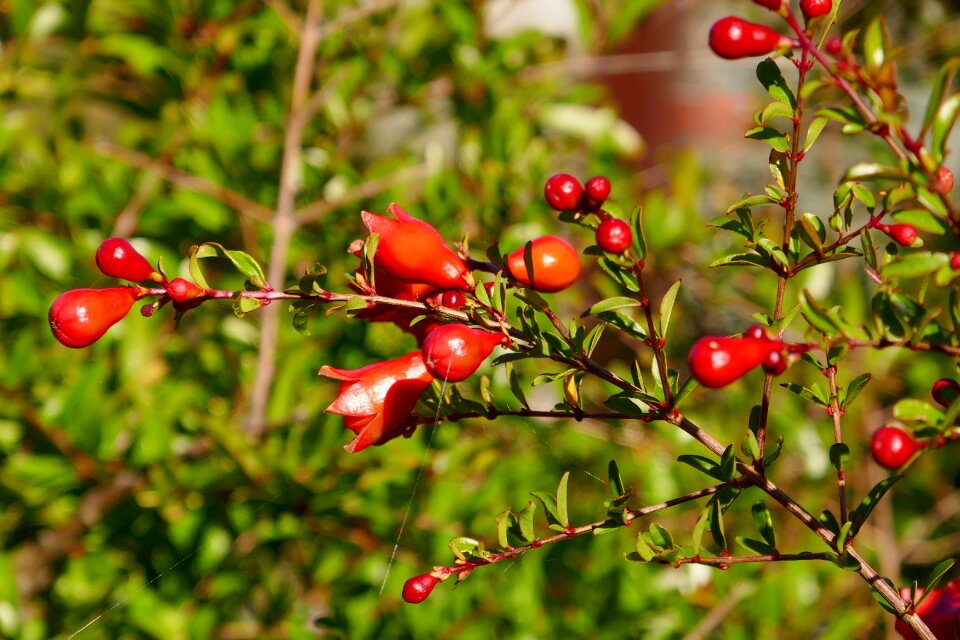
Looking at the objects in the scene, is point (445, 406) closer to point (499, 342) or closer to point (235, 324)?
point (499, 342)

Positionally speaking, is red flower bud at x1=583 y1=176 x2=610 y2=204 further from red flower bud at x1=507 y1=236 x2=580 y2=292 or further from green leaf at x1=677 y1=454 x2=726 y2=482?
green leaf at x1=677 y1=454 x2=726 y2=482

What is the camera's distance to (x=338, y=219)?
3.83 feet

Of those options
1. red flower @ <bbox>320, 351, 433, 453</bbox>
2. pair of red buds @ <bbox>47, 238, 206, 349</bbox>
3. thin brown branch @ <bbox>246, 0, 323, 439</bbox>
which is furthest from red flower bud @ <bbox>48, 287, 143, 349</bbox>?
thin brown branch @ <bbox>246, 0, 323, 439</bbox>

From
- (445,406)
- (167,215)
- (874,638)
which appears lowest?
(874,638)

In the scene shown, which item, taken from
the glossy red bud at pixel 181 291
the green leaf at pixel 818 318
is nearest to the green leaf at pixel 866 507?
the green leaf at pixel 818 318

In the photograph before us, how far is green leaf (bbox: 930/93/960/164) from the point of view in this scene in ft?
1.34

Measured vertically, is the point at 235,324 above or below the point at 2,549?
above

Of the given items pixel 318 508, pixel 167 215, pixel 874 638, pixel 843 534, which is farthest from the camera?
pixel 874 638

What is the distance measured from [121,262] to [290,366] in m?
0.59

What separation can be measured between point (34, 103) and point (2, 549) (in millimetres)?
594

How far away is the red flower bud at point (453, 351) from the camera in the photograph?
0.46 metres

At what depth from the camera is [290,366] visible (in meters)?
1.07

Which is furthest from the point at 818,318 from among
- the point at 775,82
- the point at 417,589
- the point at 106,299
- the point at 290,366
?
the point at 290,366

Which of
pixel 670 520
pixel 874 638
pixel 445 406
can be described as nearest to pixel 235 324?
pixel 445 406
